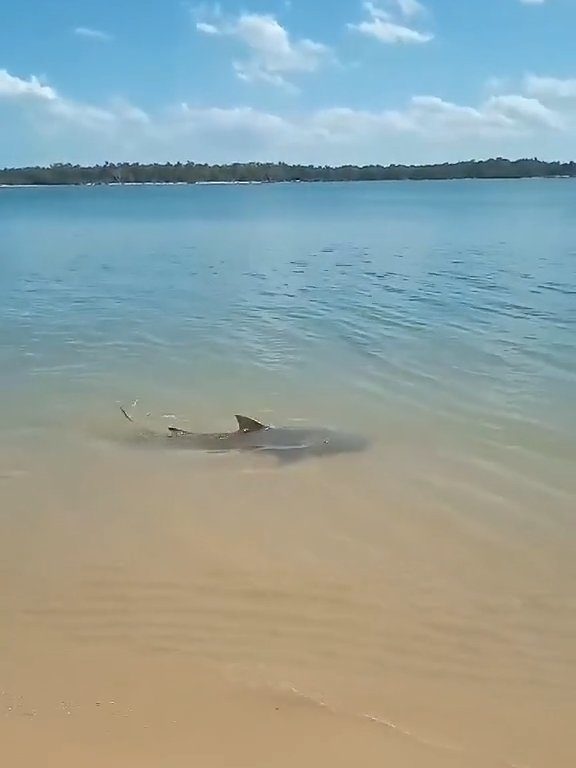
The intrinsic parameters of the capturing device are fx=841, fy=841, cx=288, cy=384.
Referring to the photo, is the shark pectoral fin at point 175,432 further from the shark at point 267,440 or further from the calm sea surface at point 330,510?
the calm sea surface at point 330,510

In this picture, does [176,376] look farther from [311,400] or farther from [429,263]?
[429,263]

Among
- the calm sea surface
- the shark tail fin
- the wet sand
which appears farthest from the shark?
the wet sand

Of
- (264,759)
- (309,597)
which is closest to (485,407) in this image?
(309,597)

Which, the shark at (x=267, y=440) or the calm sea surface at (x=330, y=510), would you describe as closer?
the calm sea surface at (x=330, y=510)

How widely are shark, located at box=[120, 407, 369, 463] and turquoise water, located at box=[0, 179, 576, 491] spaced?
16.5 inches

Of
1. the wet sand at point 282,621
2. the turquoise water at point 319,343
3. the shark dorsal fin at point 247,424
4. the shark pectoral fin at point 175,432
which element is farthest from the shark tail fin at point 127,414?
the wet sand at point 282,621

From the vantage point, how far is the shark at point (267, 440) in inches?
373

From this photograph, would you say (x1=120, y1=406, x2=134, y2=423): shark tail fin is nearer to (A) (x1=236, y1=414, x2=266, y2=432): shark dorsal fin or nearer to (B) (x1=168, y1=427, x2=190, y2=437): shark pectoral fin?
(B) (x1=168, y1=427, x2=190, y2=437): shark pectoral fin

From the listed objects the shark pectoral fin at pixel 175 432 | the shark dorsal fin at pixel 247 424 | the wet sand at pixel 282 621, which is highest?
the shark dorsal fin at pixel 247 424

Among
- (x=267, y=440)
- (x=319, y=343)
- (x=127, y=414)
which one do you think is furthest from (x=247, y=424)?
(x=319, y=343)

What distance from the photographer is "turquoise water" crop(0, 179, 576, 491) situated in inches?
424

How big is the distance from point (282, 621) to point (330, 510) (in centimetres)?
213

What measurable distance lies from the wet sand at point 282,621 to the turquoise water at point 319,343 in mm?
1822

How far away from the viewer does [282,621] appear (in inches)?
225
